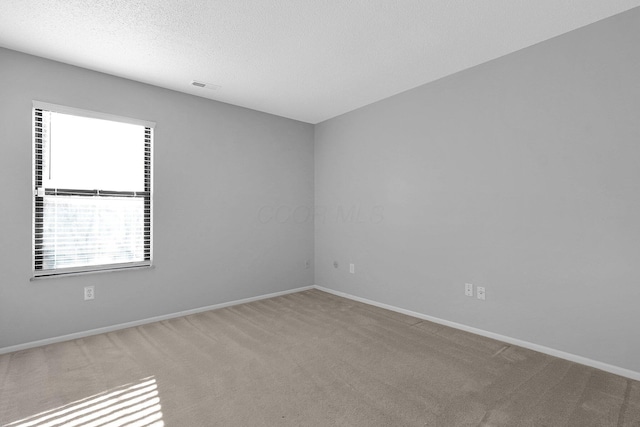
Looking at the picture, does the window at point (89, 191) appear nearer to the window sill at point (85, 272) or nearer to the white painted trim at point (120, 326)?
the window sill at point (85, 272)

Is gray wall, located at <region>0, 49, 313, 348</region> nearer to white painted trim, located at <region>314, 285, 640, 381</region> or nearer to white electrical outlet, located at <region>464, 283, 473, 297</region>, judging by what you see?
white painted trim, located at <region>314, 285, 640, 381</region>

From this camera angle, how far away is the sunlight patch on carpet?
1826mm

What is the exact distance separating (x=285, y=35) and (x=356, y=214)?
2.46m

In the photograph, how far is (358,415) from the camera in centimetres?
188

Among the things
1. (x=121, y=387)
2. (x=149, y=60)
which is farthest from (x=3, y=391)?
(x=149, y=60)

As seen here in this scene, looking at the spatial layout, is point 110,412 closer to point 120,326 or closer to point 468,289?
point 120,326

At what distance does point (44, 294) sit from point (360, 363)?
9.50ft

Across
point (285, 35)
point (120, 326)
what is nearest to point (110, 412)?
point (120, 326)

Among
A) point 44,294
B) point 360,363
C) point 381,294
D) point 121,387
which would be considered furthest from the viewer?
point 381,294

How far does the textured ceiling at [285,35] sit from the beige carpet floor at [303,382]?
2.62 metres

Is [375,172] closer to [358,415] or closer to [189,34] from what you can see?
[189,34]

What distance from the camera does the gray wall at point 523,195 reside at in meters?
2.34

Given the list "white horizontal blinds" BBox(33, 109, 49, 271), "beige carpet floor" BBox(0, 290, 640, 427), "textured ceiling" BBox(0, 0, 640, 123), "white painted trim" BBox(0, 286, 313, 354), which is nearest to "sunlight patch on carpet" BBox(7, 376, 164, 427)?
"beige carpet floor" BBox(0, 290, 640, 427)

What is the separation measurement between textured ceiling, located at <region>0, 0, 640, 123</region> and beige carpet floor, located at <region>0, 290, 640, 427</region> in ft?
8.60
